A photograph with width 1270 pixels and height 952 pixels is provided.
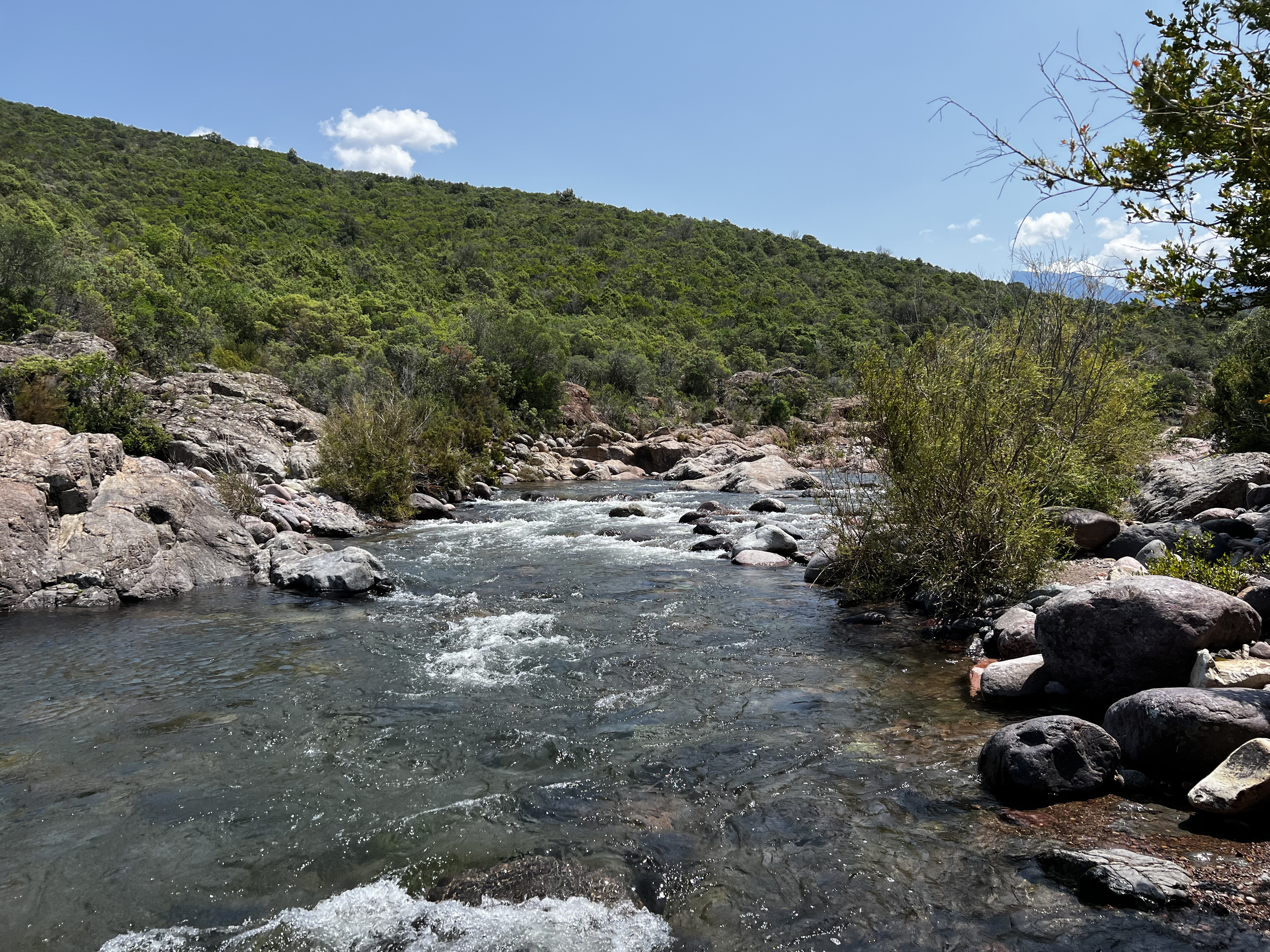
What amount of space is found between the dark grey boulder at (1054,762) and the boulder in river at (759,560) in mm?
7951

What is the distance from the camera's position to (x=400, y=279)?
51438mm

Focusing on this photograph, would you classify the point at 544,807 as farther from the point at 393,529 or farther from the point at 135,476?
the point at 393,529

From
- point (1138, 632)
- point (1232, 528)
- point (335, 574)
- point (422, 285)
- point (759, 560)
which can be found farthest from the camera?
point (422, 285)

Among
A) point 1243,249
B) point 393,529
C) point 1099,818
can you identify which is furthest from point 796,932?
point 393,529

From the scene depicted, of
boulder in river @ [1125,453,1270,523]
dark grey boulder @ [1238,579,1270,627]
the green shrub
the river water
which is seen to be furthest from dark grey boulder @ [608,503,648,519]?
dark grey boulder @ [1238,579,1270,627]

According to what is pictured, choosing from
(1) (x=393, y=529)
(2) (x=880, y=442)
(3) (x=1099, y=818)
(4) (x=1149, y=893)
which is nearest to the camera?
(4) (x=1149, y=893)

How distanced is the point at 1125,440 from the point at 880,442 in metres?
6.82

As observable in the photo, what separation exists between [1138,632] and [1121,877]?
256 cm

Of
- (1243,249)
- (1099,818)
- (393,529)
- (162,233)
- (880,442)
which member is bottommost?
(393,529)

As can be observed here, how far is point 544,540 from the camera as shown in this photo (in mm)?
15328

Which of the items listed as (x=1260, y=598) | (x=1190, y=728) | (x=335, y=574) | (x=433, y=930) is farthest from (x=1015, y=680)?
(x=335, y=574)

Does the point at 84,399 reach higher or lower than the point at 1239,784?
higher

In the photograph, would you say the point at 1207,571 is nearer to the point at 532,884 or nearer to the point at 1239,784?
the point at 1239,784

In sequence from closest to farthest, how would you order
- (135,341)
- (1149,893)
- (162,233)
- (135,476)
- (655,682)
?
(1149,893) < (655,682) < (135,476) < (135,341) < (162,233)
